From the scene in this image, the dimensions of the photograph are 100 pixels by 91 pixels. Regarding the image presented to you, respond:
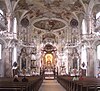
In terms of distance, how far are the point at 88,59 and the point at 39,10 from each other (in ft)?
43.0

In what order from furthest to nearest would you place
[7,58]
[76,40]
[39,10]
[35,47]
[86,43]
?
1. [35,47]
2. [76,40]
3. [39,10]
4. [86,43]
5. [7,58]

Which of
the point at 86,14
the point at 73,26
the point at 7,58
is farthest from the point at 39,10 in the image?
the point at 7,58

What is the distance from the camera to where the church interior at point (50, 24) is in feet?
103

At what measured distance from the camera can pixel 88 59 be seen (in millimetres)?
32125

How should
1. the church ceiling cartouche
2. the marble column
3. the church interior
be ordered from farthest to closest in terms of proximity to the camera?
the church ceiling cartouche, the church interior, the marble column

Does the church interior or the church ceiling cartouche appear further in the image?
the church ceiling cartouche

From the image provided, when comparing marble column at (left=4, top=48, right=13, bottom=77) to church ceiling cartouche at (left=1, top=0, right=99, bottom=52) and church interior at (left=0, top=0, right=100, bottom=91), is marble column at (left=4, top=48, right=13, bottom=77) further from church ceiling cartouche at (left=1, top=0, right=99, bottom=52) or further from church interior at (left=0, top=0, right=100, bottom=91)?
church ceiling cartouche at (left=1, top=0, right=99, bottom=52)

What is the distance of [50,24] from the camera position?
49906mm

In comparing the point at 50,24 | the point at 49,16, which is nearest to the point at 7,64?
the point at 49,16

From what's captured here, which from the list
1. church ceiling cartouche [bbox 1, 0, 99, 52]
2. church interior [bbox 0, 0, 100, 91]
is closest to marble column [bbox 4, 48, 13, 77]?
church interior [bbox 0, 0, 100, 91]

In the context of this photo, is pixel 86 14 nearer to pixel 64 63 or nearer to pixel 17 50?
pixel 17 50

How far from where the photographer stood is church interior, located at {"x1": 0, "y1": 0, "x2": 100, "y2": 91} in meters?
31.4

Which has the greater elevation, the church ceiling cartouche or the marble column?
the church ceiling cartouche

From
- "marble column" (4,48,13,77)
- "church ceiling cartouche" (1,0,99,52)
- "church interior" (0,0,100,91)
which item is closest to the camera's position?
"marble column" (4,48,13,77)
